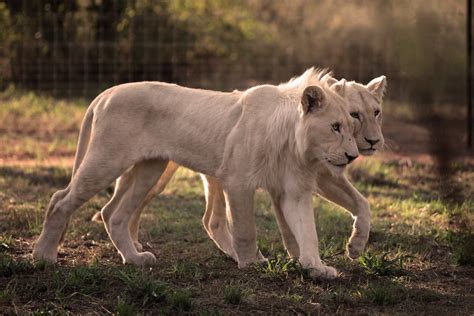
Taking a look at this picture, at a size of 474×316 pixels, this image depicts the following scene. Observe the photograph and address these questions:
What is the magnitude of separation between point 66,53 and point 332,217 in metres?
8.30

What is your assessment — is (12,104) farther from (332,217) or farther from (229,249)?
(229,249)

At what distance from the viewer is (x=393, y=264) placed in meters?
6.12

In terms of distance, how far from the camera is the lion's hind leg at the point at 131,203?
21.4 feet

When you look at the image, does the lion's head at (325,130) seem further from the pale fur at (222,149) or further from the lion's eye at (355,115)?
the lion's eye at (355,115)

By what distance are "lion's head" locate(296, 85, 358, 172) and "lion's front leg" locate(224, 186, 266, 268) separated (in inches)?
20.1

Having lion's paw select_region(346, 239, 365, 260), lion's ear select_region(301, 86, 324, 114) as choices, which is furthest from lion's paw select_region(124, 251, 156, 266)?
lion's ear select_region(301, 86, 324, 114)

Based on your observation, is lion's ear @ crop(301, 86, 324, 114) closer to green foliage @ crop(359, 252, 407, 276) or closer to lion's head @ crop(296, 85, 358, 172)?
lion's head @ crop(296, 85, 358, 172)

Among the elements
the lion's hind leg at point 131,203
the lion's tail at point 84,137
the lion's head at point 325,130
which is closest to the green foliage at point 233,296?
the lion's head at point 325,130

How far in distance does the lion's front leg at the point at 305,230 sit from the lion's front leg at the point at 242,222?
0.24 meters

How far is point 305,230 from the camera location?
5910 mm

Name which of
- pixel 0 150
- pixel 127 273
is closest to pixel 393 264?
pixel 127 273

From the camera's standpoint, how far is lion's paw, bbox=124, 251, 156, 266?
6.39 m

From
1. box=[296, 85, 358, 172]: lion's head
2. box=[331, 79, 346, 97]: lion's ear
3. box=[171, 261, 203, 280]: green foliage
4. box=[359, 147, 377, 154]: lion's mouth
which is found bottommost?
box=[171, 261, 203, 280]: green foliage

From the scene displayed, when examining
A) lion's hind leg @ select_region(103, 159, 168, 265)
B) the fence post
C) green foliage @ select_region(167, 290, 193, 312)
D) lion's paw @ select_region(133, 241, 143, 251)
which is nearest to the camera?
green foliage @ select_region(167, 290, 193, 312)
